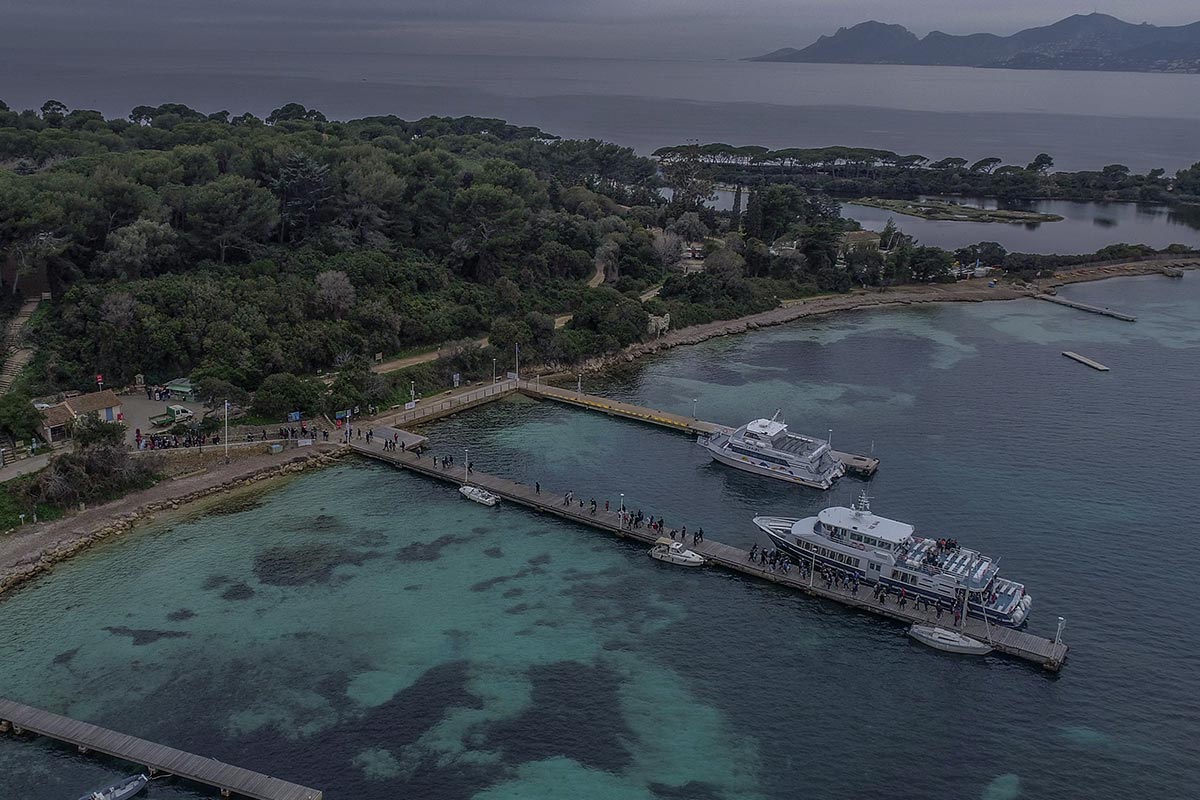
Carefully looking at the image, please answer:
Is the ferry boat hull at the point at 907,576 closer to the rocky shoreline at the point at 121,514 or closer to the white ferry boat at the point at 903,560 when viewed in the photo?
the white ferry boat at the point at 903,560

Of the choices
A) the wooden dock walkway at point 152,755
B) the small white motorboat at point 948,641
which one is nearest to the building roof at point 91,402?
the wooden dock walkway at point 152,755

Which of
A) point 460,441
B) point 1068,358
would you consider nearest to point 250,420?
point 460,441

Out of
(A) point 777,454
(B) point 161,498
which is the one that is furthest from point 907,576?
(B) point 161,498

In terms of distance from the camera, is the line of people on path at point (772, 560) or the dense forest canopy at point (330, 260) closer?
the line of people on path at point (772, 560)

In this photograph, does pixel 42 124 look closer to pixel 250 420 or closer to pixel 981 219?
pixel 250 420

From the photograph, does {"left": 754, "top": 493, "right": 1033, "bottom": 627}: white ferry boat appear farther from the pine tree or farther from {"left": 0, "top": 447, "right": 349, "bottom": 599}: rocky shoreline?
the pine tree

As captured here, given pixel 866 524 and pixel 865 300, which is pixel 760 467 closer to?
pixel 866 524
